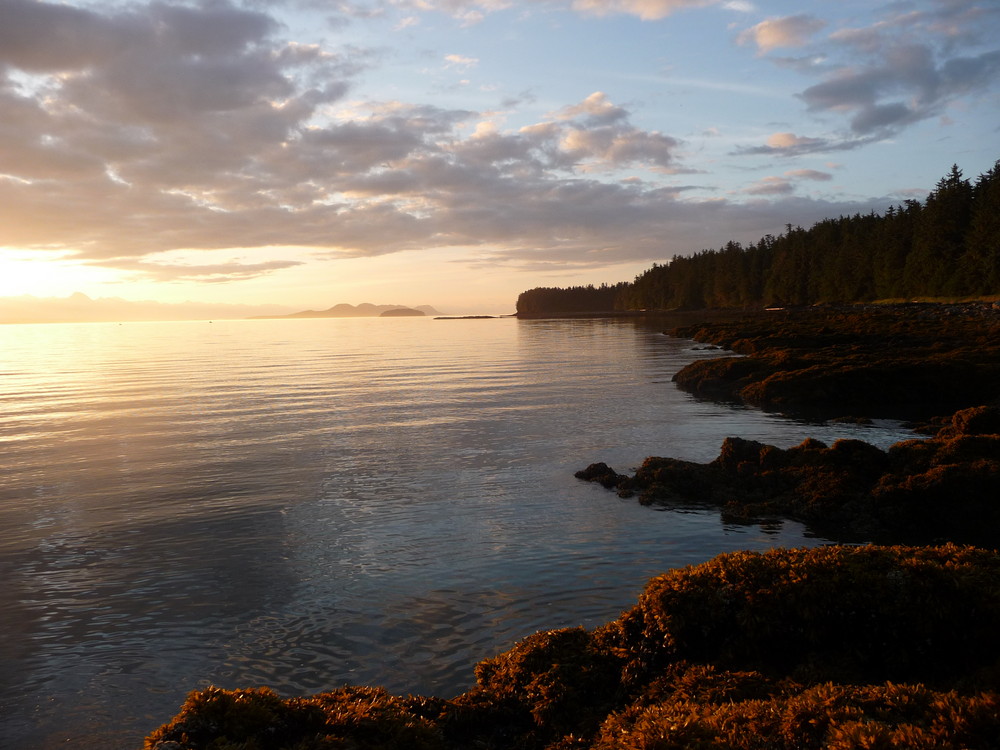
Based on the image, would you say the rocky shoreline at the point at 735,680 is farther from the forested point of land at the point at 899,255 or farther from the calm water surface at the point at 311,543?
the forested point of land at the point at 899,255

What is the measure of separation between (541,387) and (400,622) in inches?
1189

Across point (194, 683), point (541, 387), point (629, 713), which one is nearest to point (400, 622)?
point (194, 683)

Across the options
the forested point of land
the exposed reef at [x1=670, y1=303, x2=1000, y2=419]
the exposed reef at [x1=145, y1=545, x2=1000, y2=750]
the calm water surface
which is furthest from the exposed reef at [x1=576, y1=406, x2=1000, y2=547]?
the forested point of land

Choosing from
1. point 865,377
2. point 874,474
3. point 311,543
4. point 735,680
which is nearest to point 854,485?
point 874,474

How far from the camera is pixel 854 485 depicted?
13.9 m

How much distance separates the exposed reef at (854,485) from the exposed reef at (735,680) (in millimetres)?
7385

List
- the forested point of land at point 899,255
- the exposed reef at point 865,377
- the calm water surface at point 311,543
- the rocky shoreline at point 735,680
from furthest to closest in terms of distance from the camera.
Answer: the forested point of land at point 899,255
the exposed reef at point 865,377
the calm water surface at point 311,543
the rocky shoreline at point 735,680

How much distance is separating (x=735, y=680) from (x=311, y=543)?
9732 mm

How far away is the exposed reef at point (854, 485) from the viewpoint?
40.9 feet

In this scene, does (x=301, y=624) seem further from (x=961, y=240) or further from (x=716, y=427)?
(x=961, y=240)

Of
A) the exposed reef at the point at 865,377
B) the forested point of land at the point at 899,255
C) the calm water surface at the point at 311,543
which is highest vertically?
the forested point of land at the point at 899,255

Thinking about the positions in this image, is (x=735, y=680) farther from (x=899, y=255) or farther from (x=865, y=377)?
(x=899, y=255)

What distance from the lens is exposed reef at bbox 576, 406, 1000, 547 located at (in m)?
12.5

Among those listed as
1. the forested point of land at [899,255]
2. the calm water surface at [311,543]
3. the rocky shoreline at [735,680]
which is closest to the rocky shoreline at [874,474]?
the calm water surface at [311,543]
